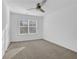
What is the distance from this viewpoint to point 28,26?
20.7ft

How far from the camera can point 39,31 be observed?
676cm

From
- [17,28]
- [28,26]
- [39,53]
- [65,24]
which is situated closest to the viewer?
[39,53]

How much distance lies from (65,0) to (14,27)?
14.3ft

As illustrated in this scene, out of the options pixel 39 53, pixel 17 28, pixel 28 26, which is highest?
pixel 28 26

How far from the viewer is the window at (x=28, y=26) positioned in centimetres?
608

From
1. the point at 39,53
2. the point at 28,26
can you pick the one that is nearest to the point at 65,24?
the point at 39,53

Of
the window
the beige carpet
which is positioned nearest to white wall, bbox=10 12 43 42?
the window

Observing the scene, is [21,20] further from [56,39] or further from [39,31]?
[56,39]

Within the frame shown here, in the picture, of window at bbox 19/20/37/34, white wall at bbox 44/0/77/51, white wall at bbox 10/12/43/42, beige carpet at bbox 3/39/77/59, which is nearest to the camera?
beige carpet at bbox 3/39/77/59

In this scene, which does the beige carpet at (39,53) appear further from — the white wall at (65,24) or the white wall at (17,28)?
the white wall at (17,28)

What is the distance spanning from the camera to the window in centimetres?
608

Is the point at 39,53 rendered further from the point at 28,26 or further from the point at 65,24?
the point at 28,26

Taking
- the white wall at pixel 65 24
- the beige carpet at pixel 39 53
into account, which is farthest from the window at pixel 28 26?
the beige carpet at pixel 39 53

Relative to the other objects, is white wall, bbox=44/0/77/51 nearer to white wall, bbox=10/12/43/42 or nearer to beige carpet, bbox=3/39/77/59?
beige carpet, bbox=3/39/77/59
